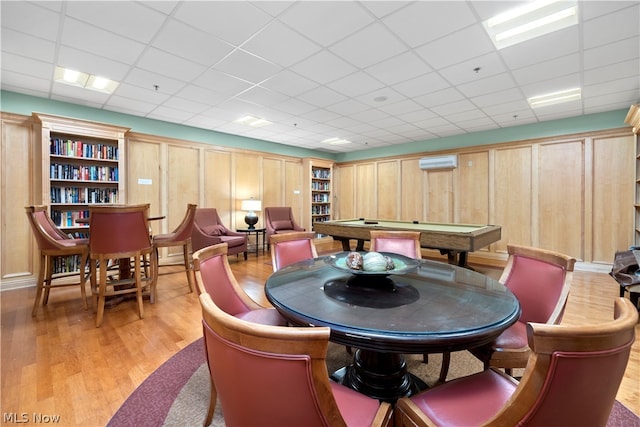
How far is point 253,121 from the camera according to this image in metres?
5.37

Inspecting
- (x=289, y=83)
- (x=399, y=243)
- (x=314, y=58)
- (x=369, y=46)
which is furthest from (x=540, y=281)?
(x=289, y=83)

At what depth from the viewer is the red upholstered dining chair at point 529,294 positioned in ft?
4.32

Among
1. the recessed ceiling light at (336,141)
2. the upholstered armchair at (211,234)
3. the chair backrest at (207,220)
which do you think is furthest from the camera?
the recessed ceiling light at (336,141)

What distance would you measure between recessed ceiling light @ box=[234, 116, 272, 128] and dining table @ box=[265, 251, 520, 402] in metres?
4.03

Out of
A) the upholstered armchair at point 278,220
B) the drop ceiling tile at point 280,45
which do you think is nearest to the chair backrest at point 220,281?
the drop ceiling tile at point 280,45

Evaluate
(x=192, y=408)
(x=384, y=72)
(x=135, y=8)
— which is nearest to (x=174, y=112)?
(x=135, y=8)

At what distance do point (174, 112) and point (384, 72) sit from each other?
3.61 metres

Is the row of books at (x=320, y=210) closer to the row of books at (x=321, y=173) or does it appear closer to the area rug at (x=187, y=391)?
the row of books at (x=321, y=173)

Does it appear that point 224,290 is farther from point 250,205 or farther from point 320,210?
point 320,210

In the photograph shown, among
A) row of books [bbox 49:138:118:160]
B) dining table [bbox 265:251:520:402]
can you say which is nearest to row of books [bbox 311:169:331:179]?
row of books [bbox 49:138:118:160]

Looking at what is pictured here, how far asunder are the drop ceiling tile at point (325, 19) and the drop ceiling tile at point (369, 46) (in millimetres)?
98

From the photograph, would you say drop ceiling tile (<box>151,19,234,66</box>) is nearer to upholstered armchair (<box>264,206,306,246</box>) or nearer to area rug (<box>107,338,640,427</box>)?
area rug (<box>107,338,640,427</box>)

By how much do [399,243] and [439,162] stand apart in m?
4.59

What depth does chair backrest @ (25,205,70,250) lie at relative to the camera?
2.75m
